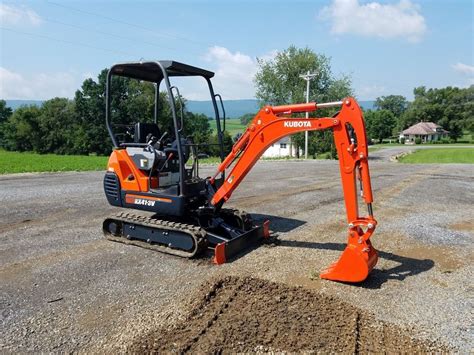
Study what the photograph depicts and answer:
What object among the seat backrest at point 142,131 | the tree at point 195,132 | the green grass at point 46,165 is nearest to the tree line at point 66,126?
the tree at point 195,132

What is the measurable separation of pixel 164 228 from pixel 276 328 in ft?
9.20

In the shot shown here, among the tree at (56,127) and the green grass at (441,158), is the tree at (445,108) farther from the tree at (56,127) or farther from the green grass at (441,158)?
the tree at (56,127)

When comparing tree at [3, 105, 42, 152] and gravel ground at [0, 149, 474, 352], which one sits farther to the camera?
tree at [3, 105, 42, 152]

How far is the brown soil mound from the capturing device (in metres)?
3.64

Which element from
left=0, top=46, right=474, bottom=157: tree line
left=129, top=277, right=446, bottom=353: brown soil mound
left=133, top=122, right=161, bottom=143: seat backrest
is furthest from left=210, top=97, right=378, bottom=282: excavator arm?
left=0, top=46, right=474, bottom=157: tree line

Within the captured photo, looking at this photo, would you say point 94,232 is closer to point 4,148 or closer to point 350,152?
point 350,152

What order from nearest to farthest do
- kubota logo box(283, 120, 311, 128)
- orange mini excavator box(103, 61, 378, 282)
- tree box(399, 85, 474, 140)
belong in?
orange mini excavator box(103, 61, 378, 282) < kubota logo box(283, 120, 311, 128) < tree box(399, 85, 474, 140)

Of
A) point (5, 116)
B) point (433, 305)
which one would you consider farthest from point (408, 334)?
point (5, 116)

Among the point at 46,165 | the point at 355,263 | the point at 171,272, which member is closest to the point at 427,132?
the point at 46,165

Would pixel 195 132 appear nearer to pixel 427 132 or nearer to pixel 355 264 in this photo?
Result: pixel 355 264

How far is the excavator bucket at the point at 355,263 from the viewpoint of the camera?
16.4ft

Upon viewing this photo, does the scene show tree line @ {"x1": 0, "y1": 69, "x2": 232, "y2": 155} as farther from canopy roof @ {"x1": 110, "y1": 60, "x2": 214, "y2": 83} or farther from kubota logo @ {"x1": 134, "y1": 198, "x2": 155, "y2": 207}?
kubota logo @ {"x1": 134, "y1": 198, "x2": 155, "y2": 207}

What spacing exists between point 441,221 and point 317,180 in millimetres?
7437

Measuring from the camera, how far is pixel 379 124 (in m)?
103
